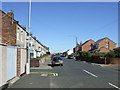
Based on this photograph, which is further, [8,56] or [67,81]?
[67,81]

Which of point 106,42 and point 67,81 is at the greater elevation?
point 106,42

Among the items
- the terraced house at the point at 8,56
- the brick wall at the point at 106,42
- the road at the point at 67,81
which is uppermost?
the brick wall at the point at 106,42

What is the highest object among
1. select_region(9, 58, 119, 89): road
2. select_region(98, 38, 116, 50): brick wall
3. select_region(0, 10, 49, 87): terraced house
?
select_region(98, 38, 116, 50): brick wall

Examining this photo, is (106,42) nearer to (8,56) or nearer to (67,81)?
(67,81)

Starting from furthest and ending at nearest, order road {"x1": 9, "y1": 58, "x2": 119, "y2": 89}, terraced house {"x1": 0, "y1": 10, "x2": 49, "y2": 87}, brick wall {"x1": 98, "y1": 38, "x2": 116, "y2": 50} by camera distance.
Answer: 1. brick wall {"x1": 98, "y1": 38, "x2": 116, "y2": 50}
2. road {"x1": 9, "y1": 58, "x2": 119, "y2": 89}
3. terraced house {"x1": 0, "y1": 10, "x2": 49, "y2": 87}

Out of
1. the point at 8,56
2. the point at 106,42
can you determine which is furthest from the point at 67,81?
the point at 106,42

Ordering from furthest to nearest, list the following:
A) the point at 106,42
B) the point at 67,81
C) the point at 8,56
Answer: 1. the point at 106,42
2. the point at 67,81
3. the point at 8,56

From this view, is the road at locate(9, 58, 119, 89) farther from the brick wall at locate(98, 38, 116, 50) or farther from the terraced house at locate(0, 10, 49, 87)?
the brick wall at locate(98, 38, 116, 50)

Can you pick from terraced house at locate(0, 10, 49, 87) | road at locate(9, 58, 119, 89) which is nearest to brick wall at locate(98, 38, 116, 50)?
terraced house at locate(0, 10, 49, 87)

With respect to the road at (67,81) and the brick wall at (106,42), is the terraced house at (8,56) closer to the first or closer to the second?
the road at (67,81)

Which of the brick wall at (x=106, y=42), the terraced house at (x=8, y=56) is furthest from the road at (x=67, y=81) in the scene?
the brick wall at (x=106, y=42)

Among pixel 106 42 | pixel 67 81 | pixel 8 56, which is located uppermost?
pixel 106 42

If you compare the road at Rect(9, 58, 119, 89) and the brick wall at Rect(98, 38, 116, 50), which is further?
the brick wall at Rect(98, 38, 116, 50)

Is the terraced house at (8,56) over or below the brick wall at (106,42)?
below
